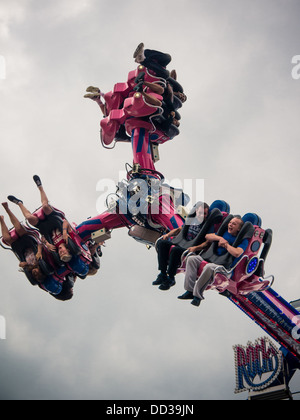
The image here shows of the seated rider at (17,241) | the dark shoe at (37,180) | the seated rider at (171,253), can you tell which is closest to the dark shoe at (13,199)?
the seated rider at (17,241)

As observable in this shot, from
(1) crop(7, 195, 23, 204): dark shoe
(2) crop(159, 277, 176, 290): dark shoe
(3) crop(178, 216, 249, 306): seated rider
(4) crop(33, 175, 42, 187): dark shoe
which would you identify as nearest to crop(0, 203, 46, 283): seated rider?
(1) crop(7, 195, 23, 204): dark shoe

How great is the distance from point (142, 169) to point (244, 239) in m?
3.31

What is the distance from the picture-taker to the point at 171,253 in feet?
31.3

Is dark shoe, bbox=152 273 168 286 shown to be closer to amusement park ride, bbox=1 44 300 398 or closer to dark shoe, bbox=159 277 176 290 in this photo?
dark shoe, bbox=159 277 176 290

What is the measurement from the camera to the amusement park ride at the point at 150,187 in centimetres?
1095

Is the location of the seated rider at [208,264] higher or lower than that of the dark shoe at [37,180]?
lower

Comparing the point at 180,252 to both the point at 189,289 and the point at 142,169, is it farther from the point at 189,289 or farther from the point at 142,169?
the point at 142,169

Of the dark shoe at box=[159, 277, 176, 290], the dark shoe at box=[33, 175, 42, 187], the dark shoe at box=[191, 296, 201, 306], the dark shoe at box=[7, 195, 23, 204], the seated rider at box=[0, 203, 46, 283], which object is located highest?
the dark shoe at box=[33, 175, 42, 187]

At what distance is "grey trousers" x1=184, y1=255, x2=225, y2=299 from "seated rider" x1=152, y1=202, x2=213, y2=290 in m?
0.48

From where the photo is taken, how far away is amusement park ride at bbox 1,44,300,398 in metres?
11.0

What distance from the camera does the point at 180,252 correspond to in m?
9.50

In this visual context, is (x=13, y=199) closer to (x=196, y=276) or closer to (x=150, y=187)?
(x=150, y=187)

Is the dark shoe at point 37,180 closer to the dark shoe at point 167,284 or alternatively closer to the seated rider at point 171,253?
the seated rider at point 171,253

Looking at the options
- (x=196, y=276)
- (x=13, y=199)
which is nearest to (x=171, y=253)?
(x=196, y=276)
